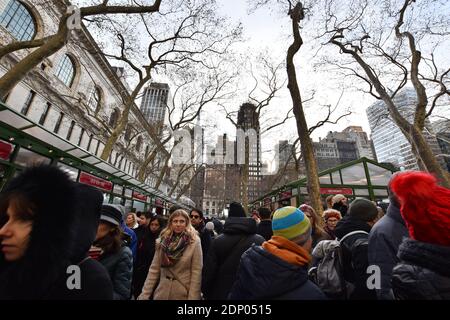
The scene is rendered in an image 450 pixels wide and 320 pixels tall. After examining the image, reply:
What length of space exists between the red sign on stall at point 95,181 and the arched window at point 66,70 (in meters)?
17.0

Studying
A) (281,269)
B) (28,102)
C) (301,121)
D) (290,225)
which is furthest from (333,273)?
(28,102)

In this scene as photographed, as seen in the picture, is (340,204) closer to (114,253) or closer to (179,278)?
(179,278)

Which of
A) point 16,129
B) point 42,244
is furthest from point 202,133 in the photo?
point 42,244

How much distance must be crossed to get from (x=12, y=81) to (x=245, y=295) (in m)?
7.78

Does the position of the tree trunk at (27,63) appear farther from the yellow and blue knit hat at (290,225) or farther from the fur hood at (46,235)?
the yellow and blue knit hat at (290,225)

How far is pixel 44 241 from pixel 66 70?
92.8 feet

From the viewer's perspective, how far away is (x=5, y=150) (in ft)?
19.9

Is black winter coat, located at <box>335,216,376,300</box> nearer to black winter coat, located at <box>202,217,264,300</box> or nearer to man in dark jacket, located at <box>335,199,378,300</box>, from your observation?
man in dark jacket, located at <box>335,199,378,300</box>

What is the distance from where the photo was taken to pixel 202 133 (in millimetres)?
23766

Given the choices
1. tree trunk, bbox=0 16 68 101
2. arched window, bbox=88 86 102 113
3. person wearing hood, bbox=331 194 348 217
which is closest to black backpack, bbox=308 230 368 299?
person wearing hood, bbox=331 194 348 217
